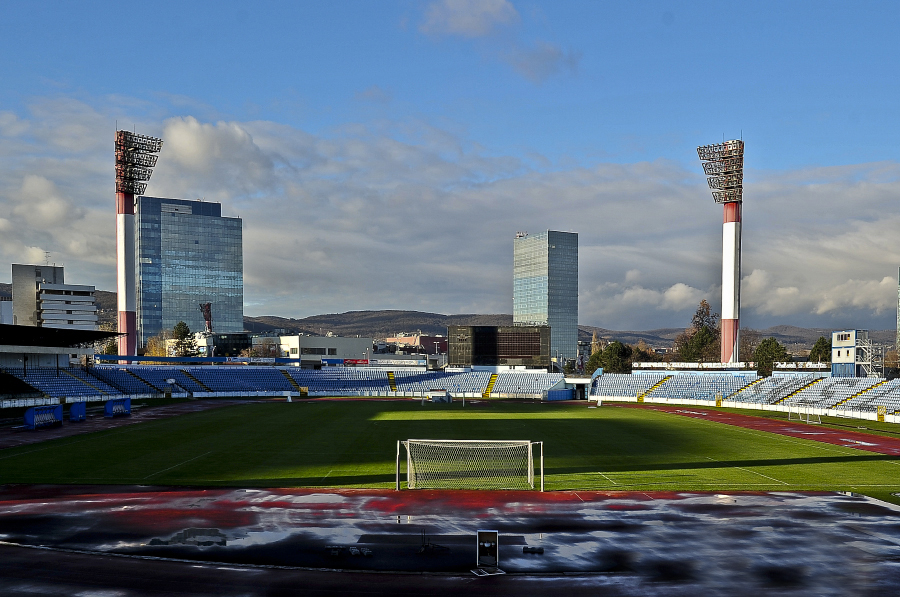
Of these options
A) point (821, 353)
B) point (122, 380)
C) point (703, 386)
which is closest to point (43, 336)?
point (122, 380)

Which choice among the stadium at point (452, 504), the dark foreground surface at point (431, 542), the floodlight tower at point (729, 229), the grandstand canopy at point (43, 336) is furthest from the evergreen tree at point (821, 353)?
the grandstand canopy at point (43, 336)

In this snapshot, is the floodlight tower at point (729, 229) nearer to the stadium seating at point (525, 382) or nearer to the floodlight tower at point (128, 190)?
the stadium seating at point (525, 382)

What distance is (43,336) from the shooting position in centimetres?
7488

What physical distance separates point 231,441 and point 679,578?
105ft

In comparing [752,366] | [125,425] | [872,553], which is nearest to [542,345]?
[752,366]

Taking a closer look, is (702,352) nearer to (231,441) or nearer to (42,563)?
(231,441)

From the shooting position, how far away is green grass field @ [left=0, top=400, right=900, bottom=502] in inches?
1113

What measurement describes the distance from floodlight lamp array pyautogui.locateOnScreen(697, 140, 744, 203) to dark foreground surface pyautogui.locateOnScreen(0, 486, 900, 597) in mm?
89090

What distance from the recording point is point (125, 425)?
2029 inches

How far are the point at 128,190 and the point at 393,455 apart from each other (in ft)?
291

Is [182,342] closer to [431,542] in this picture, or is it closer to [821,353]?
[821,353]

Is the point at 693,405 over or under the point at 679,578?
under

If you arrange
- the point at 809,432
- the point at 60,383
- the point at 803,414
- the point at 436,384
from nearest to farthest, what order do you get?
1. the point at 809,432
2. the point at 803,414
3. the point at 60,383
4. the point at 436,384

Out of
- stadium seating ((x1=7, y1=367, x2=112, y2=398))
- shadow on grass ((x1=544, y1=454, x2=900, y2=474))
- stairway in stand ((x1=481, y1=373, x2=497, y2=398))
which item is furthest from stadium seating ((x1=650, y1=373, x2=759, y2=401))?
stadium seating ((x1=7, y1=367, x2=112, y2=398))
